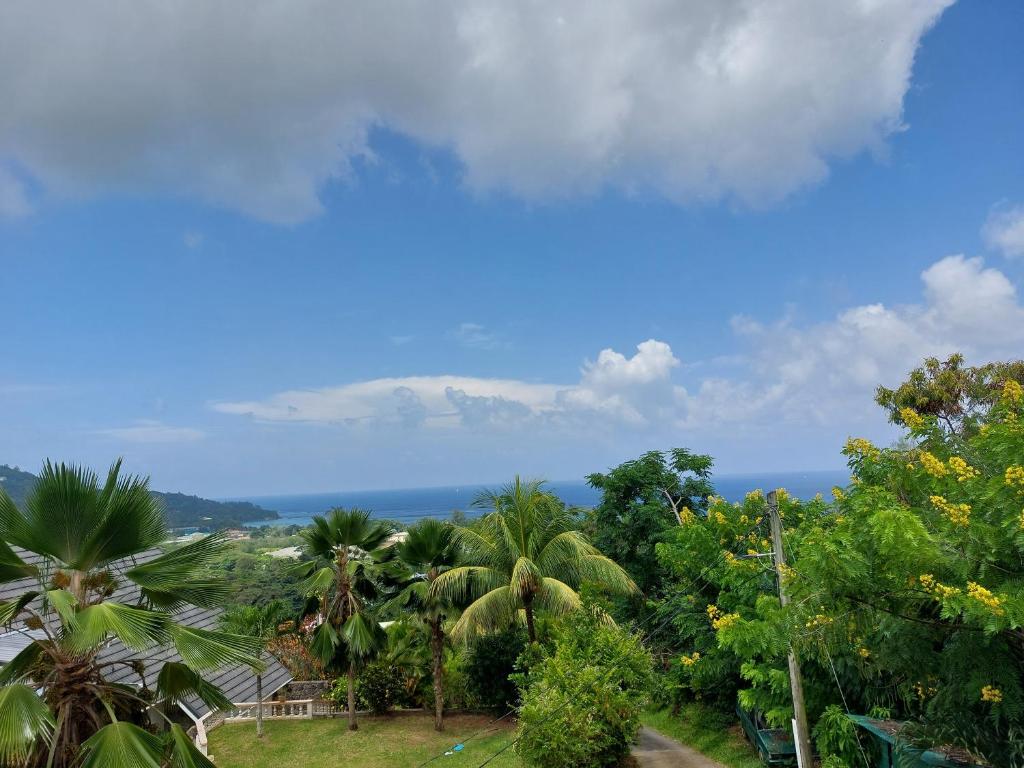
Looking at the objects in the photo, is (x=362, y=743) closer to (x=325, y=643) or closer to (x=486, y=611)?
(x=325, y=643)

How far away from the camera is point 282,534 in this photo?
147 metres

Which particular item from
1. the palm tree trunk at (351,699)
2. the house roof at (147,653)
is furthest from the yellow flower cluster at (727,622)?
the palm tree trunk at (351,699)

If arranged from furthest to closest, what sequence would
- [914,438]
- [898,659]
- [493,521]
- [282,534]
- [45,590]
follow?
[282,534] < [493,521] < [914,438] < [898,659] < [45,590]

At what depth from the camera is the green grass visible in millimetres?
12365

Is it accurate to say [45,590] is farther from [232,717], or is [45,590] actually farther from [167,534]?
[232,717]

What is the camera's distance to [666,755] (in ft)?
43.7

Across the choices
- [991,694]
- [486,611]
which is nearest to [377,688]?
[486,611]

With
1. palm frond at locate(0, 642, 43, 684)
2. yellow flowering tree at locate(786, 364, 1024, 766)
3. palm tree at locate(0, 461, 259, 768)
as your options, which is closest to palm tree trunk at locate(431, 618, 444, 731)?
palm tree at locate(0, 461, 259, 768)

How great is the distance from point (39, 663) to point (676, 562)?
424 inches

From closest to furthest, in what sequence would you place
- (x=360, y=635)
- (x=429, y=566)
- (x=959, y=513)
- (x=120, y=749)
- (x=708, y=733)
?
(x=120, y=749)
(x=959, y=513)
(x=708, y=733)
(x=360, y=635)
(x=429, y=566)

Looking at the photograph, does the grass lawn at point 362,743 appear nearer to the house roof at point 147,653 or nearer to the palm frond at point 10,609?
the house roof at point 147,653

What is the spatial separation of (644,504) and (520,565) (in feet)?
21.4

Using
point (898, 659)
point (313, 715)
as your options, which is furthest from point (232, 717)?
point (898, 659)

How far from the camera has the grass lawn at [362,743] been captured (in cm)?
1457
